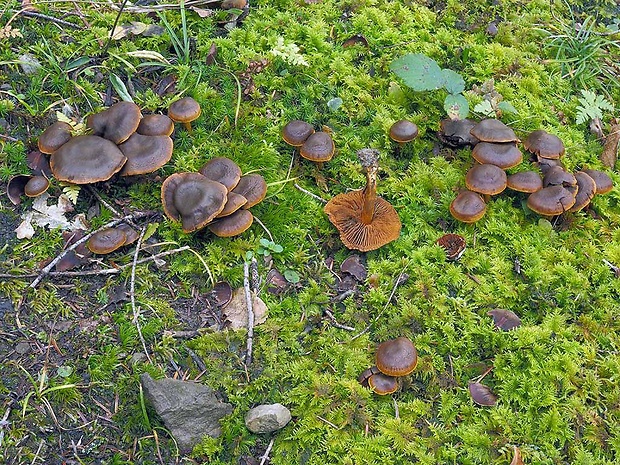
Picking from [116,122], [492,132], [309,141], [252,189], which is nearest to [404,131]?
[492,132]

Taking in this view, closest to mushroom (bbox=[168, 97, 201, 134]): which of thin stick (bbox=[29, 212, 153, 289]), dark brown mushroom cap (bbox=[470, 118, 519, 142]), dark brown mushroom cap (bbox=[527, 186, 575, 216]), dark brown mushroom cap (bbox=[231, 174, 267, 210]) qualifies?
dark brown mushroom cap (bbox=[231, 174, 267, 210])

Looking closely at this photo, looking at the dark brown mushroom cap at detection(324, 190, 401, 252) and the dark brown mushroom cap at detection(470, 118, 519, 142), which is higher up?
the dark brown mushroom cap at detection(470, 118, 519, 142)

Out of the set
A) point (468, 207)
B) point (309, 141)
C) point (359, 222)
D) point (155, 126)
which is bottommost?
point (359, 222)

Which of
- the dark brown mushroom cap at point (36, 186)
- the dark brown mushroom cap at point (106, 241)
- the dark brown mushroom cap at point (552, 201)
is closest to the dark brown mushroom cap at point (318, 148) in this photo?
the dark brown mushroom cap at point (106, 241)

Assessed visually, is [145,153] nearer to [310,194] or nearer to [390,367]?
[310,194]

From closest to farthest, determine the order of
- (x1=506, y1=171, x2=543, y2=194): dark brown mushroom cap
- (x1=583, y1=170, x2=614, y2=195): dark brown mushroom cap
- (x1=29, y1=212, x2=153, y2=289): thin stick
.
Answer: (x1=29, y1=212, x2=153, y2=289): thin stick
(x1=506, y1=171, x2=543, y2=194): dark brown mushroom cap
(x1=583, y1=170, x2=614, y2=195): dark brown mushroom cap

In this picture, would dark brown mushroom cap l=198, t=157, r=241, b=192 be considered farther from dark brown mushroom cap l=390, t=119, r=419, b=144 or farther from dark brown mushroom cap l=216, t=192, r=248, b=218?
dark brown mushroom cap l=390, t=119, r=419, b=144
